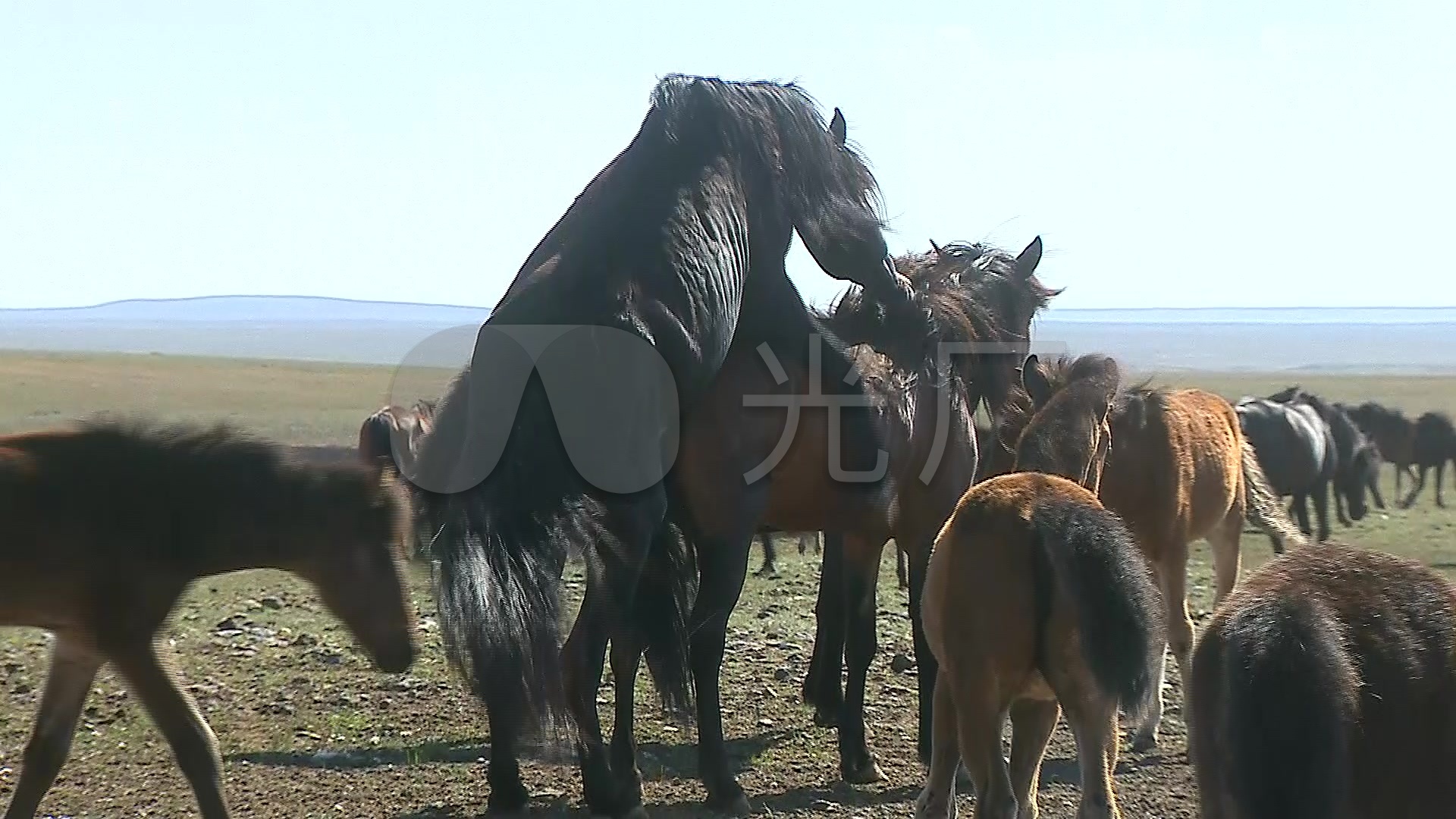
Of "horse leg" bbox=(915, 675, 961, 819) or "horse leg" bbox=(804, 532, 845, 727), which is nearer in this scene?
"horse leg" bbox=(915, 675, 961, 819)

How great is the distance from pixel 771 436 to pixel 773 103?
124 cm

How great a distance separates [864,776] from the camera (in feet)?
18.9

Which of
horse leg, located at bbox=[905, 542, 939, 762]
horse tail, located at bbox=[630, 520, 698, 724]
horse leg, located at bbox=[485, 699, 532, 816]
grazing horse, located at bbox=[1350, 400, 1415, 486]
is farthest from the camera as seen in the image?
grazing horse, located at bbox=[1350, 400, 1415, 486]

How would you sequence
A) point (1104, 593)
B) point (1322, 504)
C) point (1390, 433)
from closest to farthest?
1. point (1104, 593)
2. point (1322, 504)
3. point (1390, 433)

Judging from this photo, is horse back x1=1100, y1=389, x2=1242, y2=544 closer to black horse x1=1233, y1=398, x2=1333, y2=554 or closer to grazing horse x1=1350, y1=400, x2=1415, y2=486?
black horse x1=1233, y1=398, x2=1333, y2=554

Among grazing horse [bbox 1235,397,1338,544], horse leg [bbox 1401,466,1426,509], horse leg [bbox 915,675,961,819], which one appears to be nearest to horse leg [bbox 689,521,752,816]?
horse leg [bbox 915,675,961,819]

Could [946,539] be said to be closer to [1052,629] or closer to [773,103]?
[1052,629]

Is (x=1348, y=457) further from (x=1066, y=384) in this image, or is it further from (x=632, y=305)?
(x=632, y=305)

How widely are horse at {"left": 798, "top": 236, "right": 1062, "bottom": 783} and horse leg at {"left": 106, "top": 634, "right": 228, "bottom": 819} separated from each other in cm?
241

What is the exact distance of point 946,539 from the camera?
174 inches

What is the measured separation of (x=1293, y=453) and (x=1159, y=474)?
38.6 feet

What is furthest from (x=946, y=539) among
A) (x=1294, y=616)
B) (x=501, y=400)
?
(x=1294, y=616)

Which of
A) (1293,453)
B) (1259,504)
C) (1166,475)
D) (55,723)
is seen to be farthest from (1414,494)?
(55,723)

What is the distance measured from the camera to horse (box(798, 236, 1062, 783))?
19.8 feet
